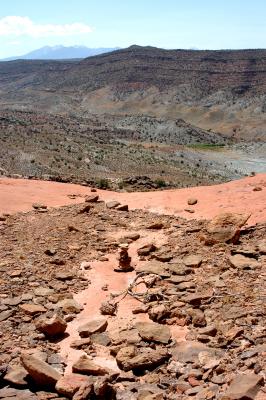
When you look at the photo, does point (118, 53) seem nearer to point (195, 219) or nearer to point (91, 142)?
point (91, 142)

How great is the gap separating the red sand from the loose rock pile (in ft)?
3.86

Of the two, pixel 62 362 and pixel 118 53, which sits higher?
pixel 118 53

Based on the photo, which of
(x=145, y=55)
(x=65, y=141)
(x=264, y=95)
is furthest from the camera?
(x=145, y=55)

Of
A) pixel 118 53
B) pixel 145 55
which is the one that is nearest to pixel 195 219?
pixel 145 55

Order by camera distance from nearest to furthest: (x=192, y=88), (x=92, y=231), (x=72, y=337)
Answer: (x=72, y=337) < (x=92, y=231) < (x=192, y=88)

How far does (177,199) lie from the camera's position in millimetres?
16234

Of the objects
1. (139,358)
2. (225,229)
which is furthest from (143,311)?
(225,229)

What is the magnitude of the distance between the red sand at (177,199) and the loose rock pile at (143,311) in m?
1.18

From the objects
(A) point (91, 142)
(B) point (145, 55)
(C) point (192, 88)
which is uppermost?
(B) point (145, 55)

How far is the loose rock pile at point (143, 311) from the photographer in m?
6.40

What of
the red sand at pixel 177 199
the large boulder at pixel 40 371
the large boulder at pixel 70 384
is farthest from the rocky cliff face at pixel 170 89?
the large boulder at pixel 70 384

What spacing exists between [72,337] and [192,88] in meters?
87.0

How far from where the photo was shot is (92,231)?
13305 mm

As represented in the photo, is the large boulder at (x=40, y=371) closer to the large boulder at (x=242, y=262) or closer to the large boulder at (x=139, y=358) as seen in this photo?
the large boulder at (x=139, y=358)
